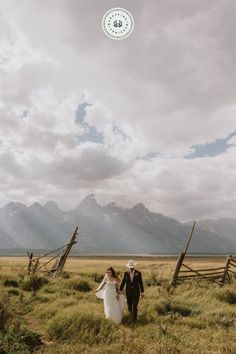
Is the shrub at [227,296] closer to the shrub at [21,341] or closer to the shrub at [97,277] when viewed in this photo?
the shrub at [21,341]

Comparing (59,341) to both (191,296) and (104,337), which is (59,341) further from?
(191,296)

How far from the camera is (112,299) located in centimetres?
1388

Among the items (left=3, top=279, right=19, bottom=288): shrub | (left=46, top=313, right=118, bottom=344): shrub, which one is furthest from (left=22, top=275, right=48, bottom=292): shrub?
(left=46, top=313, right=118, bottom=344): shrub

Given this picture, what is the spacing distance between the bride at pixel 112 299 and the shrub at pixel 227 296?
616 centimetres

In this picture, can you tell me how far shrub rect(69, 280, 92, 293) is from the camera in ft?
72.5

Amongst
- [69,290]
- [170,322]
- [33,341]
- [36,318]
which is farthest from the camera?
[69,290]

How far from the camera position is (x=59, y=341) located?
10.7 meters

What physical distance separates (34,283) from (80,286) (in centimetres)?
297

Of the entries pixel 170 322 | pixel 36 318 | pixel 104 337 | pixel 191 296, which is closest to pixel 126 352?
pixel 104 337

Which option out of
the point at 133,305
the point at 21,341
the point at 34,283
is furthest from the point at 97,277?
the point at 21,341

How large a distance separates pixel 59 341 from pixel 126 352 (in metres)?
2.25

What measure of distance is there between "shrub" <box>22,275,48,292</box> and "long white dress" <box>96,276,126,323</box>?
366 inches

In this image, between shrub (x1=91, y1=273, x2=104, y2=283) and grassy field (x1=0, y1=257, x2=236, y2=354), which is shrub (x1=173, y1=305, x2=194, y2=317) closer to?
grassy field (x1=0, y1=257, x2=236, y2=354)

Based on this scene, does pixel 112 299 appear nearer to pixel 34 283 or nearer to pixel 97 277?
pixel 34 283
